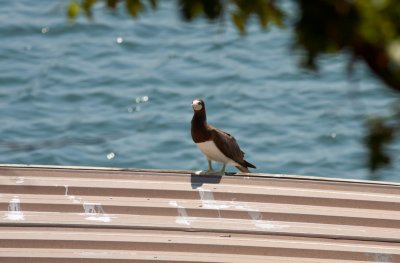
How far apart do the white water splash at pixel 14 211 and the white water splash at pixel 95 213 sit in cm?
48

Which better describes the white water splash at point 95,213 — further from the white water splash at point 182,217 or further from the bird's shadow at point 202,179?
the bird's shadow at point 202,179

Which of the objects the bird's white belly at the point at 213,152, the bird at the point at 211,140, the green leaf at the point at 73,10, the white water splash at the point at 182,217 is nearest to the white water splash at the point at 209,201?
the white water splash at the point at 182,217

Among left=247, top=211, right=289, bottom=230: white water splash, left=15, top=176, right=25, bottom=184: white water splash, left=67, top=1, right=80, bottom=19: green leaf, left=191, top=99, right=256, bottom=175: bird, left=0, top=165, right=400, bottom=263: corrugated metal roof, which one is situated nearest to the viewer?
left=67, top=1, right=80, bottom=19: green leaf

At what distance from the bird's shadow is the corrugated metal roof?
11mm

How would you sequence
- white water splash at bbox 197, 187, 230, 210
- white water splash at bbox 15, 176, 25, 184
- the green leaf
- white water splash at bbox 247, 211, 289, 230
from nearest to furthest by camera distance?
the green leaf, white water splash at bbox 247, 211, 289, 230, white water splash at bbox 197, 187, 230, 210, white water splash at bbox 15, 176, 25, 184

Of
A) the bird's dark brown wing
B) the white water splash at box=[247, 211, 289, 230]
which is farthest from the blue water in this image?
the white water splash at box=[247, 211, 289, 230]

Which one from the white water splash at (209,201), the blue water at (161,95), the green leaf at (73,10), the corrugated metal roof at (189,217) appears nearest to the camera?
the green leaf at (73,10)

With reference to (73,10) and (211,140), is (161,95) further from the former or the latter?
(73,10)

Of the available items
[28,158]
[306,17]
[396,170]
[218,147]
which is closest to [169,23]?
[28,158]

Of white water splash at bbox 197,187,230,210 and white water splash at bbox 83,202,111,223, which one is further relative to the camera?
white water splash at bbox 197,187,230,210

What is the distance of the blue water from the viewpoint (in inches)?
636

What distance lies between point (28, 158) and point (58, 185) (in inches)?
315

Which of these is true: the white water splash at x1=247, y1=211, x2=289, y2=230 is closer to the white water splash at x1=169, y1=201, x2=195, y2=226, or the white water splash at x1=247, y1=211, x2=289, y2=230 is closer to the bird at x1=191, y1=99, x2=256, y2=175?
the white water splash at x1=169, y1=201, x2=195, y2=226

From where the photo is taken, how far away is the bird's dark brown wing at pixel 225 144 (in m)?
10.0
